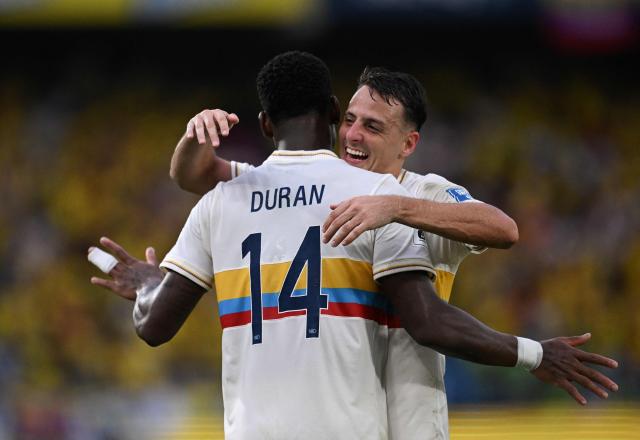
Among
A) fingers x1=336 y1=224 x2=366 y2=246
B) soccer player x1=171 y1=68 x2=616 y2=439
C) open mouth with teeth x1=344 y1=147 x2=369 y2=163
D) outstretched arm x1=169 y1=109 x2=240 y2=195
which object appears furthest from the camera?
open mouth with teeth x1=344 y1=147 x2=369 y2=163

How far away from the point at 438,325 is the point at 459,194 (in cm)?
64

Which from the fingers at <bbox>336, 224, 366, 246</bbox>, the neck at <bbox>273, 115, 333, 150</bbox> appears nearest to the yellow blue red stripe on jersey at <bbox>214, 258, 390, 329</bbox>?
the fingers at <bbox>336, 224, 366, 246</bbox>

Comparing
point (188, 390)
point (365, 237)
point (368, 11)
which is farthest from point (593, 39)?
point (365, 237)

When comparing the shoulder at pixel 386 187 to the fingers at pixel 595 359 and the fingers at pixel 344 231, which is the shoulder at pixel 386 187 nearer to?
the fingers at pixel 344 231

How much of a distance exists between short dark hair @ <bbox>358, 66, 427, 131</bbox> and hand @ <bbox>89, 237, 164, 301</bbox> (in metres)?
1.09

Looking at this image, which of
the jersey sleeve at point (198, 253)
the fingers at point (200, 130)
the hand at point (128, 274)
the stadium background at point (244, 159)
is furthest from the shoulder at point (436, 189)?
the stadium background at point (244, 159)

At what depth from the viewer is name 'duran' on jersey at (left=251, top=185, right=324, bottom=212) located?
3.54m

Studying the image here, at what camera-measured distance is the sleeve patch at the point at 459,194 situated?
3.78 m

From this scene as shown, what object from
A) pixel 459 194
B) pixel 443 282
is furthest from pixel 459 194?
pixel 443 282

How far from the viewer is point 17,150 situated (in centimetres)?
1219

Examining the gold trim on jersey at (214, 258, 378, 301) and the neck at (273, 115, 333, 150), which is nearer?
the gold trim on jersey at (214, 258, 378, 301)

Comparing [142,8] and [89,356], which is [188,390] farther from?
[142,8]

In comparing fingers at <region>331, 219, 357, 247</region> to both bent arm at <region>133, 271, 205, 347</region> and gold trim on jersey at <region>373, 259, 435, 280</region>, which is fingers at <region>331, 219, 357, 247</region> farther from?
bent arm at <region>133, 271, 205, 347</region>

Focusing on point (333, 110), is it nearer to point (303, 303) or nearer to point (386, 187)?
point (386, 187)
